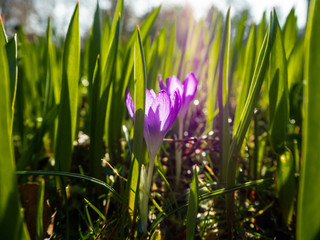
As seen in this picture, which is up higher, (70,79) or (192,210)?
(70,79)

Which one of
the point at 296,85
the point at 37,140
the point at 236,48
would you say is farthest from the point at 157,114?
the point at 236,48

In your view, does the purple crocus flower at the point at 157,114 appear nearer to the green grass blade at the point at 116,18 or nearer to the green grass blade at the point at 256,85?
the green grass blade at the point at 256,85

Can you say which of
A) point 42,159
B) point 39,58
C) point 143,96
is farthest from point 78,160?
point 39,58

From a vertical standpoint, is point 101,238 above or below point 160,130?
below

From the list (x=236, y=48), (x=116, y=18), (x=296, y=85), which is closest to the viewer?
(x=116, y=18)

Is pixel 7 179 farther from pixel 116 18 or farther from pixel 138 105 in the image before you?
pixel 116 18

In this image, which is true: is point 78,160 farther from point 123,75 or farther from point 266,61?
point 266,61

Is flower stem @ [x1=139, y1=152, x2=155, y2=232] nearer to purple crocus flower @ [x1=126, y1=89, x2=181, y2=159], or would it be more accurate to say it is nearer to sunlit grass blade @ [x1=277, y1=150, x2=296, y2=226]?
purple crocus flower @ [x1=126, y1=89, x2=181, y2=159]
